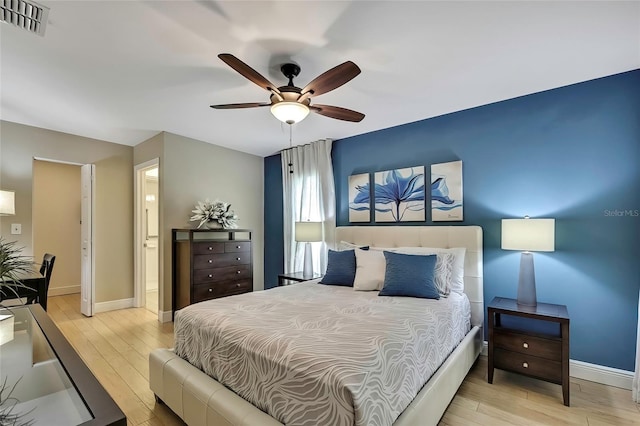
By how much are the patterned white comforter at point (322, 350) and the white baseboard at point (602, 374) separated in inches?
43.4

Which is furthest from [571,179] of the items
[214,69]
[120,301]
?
[120,301]

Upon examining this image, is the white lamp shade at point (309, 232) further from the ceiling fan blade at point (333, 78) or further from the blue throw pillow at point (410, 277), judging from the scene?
the ceiling fan blade at point (333, 78)

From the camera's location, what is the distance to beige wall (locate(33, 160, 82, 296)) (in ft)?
17.1

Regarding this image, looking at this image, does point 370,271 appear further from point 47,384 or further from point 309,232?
point 47,384

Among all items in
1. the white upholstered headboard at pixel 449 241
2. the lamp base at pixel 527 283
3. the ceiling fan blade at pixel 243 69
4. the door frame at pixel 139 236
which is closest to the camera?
the ceiling fan blade at pixel 243 69

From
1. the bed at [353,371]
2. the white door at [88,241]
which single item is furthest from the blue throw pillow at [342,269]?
the white door at [88,241]

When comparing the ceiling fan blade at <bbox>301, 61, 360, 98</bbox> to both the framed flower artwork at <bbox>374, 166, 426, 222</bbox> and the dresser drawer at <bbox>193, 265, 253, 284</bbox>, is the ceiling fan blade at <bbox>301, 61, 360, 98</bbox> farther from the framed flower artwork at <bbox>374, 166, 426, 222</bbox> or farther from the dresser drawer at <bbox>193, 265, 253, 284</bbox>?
the dresser drawer at <bbox>193, 265, 253, 284</bbox>

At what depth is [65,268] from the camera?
17.8 feet

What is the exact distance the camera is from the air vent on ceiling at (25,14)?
1.70 metres

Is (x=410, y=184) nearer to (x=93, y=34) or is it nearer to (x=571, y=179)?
(x=571, y=179)

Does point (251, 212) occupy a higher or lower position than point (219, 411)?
higher

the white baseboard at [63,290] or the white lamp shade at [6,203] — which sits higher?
the white lamp shade at [6,203]

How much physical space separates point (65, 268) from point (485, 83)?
23.3 ft

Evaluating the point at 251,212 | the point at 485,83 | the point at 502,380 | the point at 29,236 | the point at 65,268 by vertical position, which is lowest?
the point at 502,380
